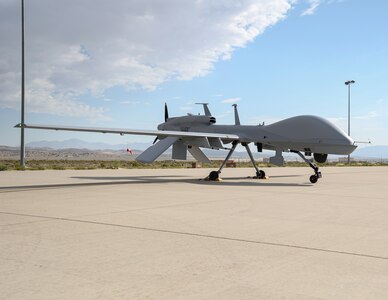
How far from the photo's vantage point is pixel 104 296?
12.6ft

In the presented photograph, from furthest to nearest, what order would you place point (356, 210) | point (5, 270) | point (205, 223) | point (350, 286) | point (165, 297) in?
point (356, 210), point (205, 223), point (5, 270), point (350, 286), point (165, 297)

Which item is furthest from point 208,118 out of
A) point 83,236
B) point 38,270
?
point 38,270

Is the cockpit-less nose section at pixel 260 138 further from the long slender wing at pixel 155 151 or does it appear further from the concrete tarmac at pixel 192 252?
the concrete tarmac at pixel 192 252

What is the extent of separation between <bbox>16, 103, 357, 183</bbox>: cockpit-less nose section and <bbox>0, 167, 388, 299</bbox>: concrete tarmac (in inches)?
315

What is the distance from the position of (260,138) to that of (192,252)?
15.2 m

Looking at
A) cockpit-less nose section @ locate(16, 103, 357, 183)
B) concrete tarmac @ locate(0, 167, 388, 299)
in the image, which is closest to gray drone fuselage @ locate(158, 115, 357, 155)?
cockpit-less nose section @ locate(16, 103, 357, 183)

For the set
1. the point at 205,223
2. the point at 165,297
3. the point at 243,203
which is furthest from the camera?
the point at 243,203

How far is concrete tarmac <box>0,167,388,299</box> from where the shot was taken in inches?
160

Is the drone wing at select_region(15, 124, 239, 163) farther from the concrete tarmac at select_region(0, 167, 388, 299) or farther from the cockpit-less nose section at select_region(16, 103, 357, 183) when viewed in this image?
the concrete tarmac at select_region(0, 167, 388, 299)

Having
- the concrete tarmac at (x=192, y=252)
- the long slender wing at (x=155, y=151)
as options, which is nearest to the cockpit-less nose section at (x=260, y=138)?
the long slender wing at (x=155, y=151)

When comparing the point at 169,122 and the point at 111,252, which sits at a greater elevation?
the point at 169,122

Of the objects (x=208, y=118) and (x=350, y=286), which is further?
(x=208, y=118)

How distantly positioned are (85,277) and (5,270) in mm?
973

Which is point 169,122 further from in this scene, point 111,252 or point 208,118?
point 111,252
